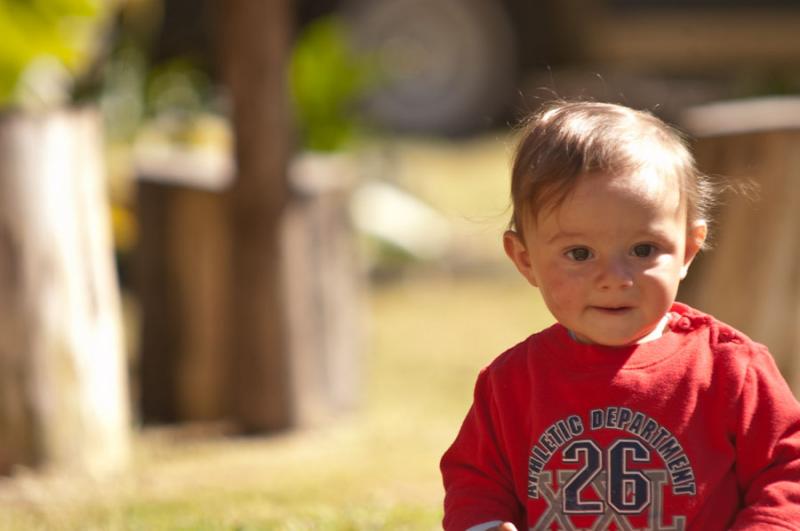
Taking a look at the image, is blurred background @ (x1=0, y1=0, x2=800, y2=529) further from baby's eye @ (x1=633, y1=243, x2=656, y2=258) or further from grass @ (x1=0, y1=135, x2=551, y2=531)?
baby's eye @ (x1=633, y1=243, x2=656, y2=258)

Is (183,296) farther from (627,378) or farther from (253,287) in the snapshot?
(627,378)

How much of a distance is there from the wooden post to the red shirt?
2.18 meters

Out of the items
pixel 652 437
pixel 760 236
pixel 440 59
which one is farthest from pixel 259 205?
pixel 440 59

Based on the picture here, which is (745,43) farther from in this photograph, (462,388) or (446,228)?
(462,388)

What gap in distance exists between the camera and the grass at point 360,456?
3846 millimetres

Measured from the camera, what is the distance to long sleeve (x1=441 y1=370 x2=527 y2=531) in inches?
98.6

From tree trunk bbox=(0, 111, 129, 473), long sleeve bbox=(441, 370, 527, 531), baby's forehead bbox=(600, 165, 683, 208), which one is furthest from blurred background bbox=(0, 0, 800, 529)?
long sleeve bbox=(441, 370, 527, 531)

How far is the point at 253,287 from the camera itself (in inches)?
207

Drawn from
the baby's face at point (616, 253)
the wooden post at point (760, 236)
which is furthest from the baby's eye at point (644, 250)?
the wooden post at point (760, 236)

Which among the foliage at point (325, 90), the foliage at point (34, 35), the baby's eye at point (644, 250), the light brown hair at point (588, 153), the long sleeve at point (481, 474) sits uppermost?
the foliage at point (34, 35)

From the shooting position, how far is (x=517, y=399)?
2.52 m

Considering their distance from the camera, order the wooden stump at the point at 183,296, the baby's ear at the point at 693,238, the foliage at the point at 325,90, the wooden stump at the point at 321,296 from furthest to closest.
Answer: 1. the foliage at the point at 325,90
2. the wooden stump at the point at 183,296
3. the wooden stump at the point at 321,296
4. the baby's ear at the point at 693,238

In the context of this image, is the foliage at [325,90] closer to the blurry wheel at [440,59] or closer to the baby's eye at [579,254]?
the blurry wheel at [440,59]

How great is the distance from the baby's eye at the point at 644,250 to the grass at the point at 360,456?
0.30 m
